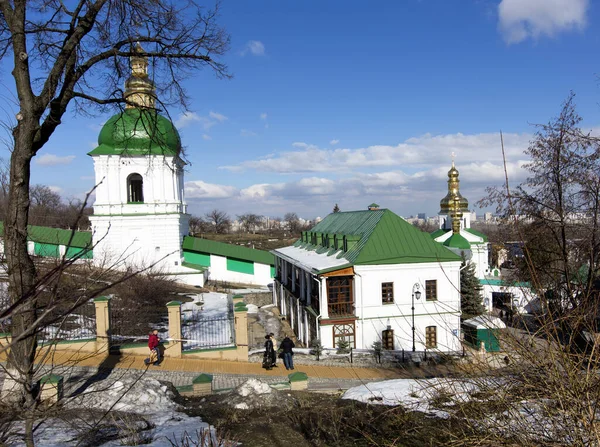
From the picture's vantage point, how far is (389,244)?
1861 centimetres

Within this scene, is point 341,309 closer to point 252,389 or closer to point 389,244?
point 389,244

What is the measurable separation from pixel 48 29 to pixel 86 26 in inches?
21.8

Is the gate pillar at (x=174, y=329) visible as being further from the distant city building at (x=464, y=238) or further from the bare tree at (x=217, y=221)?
the bare tree at (x=217, y=221)

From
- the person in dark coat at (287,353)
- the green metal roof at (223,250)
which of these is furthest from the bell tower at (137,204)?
the person in dark coat at (287,353)

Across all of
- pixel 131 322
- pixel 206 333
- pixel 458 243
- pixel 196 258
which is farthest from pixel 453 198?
pixel 131 322

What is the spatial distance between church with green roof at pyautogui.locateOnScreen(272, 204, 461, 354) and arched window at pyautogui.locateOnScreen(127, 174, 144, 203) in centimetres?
1306

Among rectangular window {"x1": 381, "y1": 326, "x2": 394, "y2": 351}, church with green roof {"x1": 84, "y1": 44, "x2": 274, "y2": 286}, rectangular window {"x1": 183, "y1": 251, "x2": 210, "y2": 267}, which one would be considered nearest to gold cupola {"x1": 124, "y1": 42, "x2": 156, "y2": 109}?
rectangular window {"x1": 381, "y1": 326, "x2": 394, "y2": 351}

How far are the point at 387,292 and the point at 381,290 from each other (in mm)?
329

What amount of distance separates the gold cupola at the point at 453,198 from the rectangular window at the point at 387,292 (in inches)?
859

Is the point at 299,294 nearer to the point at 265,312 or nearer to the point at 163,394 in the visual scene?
the point at 265,312

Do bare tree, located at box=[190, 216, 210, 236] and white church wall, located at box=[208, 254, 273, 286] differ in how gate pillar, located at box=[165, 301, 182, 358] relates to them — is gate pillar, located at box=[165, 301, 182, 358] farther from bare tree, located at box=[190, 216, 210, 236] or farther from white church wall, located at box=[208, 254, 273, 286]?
bare tree, located at box=[190, 216, 210, 236]

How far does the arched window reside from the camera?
2641 cm

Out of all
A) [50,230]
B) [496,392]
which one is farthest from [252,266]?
[496,392]

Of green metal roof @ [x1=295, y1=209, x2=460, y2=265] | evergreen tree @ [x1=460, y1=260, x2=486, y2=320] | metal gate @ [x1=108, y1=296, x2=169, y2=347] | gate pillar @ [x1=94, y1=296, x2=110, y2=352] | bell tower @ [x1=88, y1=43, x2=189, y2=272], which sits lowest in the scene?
evergreen tree @ [x1=460, y1=260, x2=486, y2=320]
